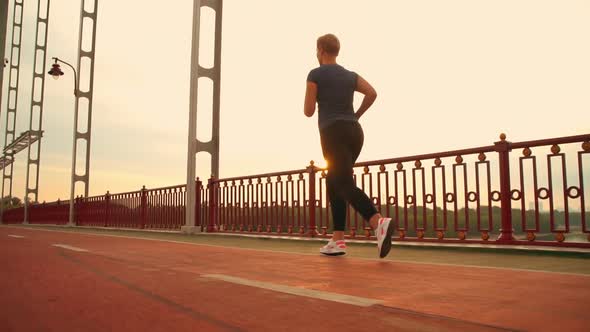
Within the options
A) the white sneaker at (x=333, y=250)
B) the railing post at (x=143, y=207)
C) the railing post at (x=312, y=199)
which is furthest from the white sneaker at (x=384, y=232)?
the railing post at (x=143, y=207)

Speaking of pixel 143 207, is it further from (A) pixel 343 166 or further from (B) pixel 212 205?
(A) pixel 343 166

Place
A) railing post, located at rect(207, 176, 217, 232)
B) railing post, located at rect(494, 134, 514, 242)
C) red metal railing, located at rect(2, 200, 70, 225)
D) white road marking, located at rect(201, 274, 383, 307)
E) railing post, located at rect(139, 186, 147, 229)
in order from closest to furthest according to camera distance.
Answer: white road marking, located at rect(201, 274, 383, 307)
railing post, located at rect(494, 134, 514, 242)
railing post, located at rect(207, 176, 217, 232)
railing post, located at rect(139, 186, 147, 229)
red metal railing, located at rect(2, 200, 70, 225)

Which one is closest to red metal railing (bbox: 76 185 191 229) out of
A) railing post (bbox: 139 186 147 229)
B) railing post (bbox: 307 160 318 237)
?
railing post (bbox: 139 186 147 229)

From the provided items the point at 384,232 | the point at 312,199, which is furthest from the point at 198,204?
the point at 384,232

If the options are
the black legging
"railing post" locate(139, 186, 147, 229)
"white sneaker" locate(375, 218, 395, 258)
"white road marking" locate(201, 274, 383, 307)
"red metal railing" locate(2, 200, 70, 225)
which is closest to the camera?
"white road marking" locate(201, 274, 383, 307)

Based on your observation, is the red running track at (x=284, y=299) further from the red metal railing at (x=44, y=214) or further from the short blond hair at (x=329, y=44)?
the red metal railing at (x=44, y=214)

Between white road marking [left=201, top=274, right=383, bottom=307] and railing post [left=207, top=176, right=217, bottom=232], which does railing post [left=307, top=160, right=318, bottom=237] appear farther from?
white road marking [left=201, top=274, right=383, bottom=307]

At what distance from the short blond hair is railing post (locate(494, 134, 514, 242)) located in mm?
2375

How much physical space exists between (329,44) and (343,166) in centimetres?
122

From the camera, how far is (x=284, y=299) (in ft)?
6.86

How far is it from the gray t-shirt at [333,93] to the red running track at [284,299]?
164 cm

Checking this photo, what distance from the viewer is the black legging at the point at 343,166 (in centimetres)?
439

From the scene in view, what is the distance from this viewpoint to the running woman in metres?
4.45

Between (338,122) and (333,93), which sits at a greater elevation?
(333,93)
